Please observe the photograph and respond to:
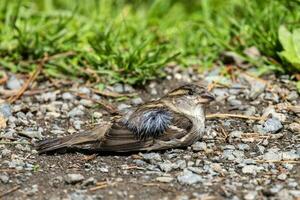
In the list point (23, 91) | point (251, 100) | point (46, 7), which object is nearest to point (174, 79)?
point (251, 100)

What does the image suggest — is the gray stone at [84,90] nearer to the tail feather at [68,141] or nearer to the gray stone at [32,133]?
the gray stone at [32,133]

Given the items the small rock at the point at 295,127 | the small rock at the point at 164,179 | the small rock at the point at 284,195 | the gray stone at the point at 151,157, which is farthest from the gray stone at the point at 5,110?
the small rock at the point at 284,195

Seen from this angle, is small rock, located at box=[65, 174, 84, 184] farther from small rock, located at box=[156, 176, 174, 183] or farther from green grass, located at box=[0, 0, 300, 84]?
green grass, located at box=[0, 0, 300, 84]

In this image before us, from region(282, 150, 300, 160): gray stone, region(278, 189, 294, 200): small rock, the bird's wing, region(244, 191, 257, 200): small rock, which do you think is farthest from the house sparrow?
region(278, 189, 294, 200): small rock

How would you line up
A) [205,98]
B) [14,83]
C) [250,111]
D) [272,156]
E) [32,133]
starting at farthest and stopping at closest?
[14,83] → [250,111] → [32,133] → [205,98] → [272,156]

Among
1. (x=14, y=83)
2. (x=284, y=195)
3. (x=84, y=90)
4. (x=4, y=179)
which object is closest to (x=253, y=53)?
(x=84, y=90)

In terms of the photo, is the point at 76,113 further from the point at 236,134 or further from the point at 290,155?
the point at 290,155
